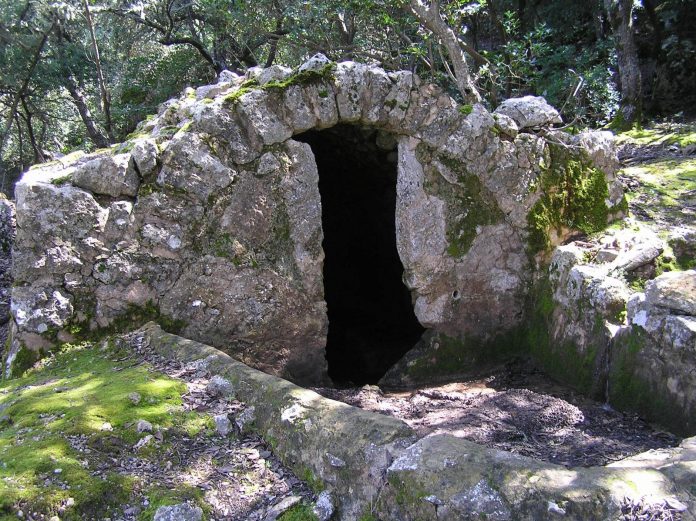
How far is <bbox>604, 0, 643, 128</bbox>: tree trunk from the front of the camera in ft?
29.1

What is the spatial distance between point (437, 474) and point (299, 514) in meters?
0.66

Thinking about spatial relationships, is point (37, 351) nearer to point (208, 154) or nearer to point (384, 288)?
point (208, 154)

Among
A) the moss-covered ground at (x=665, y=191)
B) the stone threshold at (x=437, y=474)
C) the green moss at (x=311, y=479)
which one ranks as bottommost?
the green moss at (x=311, y=479)

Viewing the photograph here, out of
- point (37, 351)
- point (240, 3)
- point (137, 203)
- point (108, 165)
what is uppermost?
point (240, 3)

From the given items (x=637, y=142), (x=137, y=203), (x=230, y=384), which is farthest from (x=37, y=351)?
(x=637, y=142)

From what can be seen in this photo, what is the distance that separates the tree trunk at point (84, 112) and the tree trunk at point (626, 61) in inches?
375

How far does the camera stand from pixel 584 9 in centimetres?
1148

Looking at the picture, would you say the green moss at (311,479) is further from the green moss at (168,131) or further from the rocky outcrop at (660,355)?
the green moss at (168,131)

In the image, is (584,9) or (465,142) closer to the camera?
(465,142)

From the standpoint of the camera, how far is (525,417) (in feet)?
12.9

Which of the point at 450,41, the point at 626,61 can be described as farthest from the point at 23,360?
the point at 626,61

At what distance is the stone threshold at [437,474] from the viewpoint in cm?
198

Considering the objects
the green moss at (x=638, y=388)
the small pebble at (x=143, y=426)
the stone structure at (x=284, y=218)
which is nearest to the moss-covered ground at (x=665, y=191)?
the stone structure at (x=284, y=218)

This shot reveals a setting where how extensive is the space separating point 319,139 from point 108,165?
105 inches
